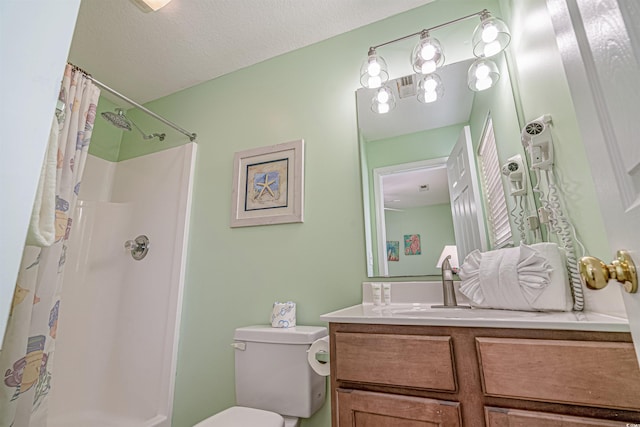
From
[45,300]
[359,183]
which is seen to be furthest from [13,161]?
[359,183]

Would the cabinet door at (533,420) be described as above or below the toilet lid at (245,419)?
above

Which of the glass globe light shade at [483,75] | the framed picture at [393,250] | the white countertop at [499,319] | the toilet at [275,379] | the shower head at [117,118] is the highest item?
the shower head at [117,118]

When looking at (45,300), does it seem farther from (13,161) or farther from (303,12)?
(303,12)

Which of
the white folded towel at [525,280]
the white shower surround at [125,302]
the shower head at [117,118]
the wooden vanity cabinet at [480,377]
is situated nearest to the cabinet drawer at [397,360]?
the wooden vanity cabinet at [480,377]

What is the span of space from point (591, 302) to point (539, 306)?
0.42 feet

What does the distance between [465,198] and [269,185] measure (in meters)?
1.04

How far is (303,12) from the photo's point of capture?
1579 mm

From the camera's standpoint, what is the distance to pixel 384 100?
1479mm

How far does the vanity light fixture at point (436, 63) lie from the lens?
1210 mm

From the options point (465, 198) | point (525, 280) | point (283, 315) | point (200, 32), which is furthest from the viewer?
point (200, 32)

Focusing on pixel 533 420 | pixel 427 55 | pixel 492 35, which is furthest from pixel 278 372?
pixel 492 35

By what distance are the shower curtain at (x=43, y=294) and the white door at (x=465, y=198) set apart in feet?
4.61

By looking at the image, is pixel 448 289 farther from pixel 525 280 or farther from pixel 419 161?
pixel 419 161

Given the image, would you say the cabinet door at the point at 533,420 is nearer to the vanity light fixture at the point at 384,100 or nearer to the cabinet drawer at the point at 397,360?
the cabinet drawer at the point at 397,360
